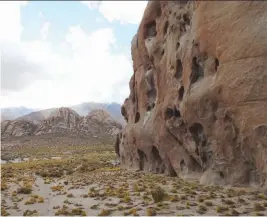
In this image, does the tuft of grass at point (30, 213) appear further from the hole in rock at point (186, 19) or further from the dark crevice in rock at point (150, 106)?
the dark crevice in rock at point (150, 106)

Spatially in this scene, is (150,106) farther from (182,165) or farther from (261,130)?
(261,130)

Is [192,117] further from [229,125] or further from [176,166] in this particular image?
[176,166]

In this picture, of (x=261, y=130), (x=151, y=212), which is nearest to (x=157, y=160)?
(x=261, y=130)

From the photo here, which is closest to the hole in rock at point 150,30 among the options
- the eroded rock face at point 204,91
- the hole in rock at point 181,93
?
the eroded rock face at point 204,91

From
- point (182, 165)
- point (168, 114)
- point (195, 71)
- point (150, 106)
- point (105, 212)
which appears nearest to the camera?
point (105, 212)

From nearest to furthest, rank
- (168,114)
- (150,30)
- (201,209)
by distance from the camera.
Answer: (201,209)
(168,114)
(150,30)

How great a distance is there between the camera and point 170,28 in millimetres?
40906

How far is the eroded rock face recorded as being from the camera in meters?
26.8

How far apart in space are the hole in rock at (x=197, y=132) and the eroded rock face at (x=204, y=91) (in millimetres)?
90

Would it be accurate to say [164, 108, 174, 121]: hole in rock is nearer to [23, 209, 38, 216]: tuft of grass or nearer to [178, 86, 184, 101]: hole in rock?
[178, 86, 184, 101]: hole in rock

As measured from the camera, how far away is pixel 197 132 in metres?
34.8

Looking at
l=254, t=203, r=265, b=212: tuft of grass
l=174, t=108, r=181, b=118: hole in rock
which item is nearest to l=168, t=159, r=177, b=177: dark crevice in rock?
l=174, t=108, r=181, b=118: hole in rock

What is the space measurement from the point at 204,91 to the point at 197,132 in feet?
15.8

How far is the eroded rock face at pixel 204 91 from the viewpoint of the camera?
26828 mm
